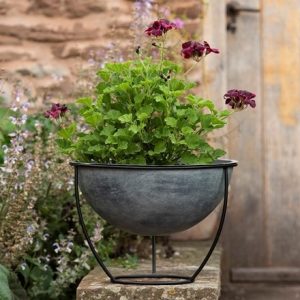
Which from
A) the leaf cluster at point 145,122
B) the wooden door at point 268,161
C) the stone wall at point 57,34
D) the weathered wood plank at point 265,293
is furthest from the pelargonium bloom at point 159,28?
the weathered wood plank at point 265,293

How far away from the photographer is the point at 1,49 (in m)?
4.37

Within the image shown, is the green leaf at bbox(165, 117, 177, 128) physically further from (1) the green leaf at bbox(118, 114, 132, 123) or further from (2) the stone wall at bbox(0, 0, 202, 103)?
(2) the stone wall at bbox(0, 0, 202, 103)

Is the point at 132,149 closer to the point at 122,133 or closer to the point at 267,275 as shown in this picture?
the point at 122,133

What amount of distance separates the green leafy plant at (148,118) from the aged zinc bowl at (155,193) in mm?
88

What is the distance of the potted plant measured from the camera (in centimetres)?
282

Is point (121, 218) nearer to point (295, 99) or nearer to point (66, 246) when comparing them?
point (66, 246)

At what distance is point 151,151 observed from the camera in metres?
2.92

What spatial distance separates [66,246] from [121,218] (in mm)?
778

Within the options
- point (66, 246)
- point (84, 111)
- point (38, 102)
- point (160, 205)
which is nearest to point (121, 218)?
point (160, 205)

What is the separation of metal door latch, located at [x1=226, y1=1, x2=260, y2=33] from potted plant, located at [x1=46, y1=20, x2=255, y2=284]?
1.58m

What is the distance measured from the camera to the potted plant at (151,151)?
2.82m

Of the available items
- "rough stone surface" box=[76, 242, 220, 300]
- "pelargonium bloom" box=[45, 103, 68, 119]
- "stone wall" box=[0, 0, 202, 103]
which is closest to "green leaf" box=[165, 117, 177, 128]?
"pelargonium bloom" box=[45, 103, 68, 119]

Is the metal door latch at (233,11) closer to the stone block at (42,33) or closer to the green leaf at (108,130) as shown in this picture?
the stone block at (42,33)

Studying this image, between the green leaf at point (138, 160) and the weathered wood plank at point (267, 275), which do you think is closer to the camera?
the green leaf at point (138, 160)
